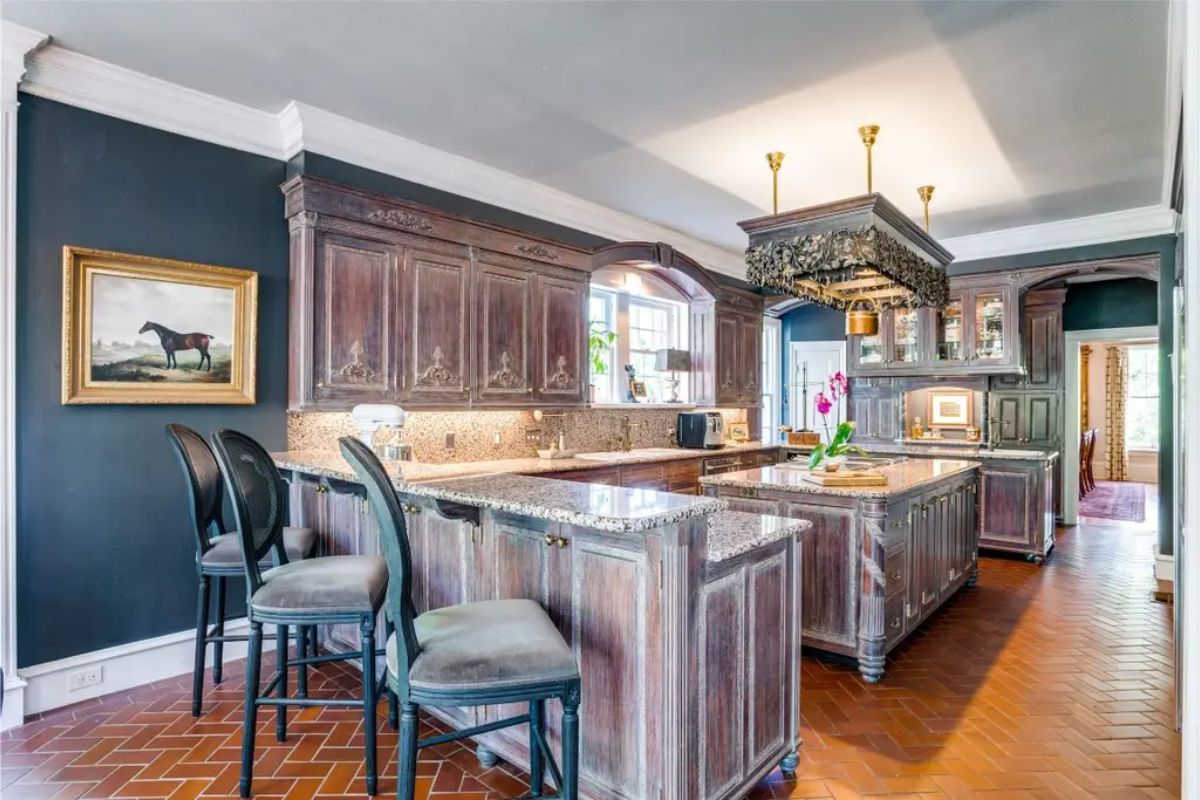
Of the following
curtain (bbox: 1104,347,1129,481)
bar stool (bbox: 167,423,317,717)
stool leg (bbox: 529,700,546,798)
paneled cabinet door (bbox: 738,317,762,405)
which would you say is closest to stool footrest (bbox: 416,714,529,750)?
stool leg (bbox: 529,700,546,798)

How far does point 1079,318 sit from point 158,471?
29.2ft

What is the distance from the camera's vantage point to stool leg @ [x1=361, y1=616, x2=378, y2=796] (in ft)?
7.17

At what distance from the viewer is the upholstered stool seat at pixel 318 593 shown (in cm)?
218

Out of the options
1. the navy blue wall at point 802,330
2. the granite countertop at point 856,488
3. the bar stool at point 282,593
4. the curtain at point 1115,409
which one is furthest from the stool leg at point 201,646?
the curtain at point 1115,409

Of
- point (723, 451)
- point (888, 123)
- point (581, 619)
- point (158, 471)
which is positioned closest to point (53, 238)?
point (158, 471)

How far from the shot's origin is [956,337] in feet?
21.1

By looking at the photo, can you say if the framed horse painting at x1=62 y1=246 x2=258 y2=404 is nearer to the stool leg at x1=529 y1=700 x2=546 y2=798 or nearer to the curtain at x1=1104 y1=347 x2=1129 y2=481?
the stool leg at x1=529 y1=700 x2=546 y2=798

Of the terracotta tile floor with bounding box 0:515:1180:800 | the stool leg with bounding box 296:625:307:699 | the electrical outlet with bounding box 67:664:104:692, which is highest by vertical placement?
the stool leg with bounding box 296:625:307:699

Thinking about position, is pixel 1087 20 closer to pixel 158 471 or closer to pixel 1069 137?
pixel 1069 137

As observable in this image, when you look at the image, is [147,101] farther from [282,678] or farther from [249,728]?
[249,728]

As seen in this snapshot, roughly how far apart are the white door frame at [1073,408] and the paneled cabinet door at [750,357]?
3378mm

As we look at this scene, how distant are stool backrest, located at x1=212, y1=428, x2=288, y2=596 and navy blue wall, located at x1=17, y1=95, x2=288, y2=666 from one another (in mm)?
1202

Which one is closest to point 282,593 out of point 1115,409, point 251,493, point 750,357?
point 251,493

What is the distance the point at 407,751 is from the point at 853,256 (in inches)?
109
